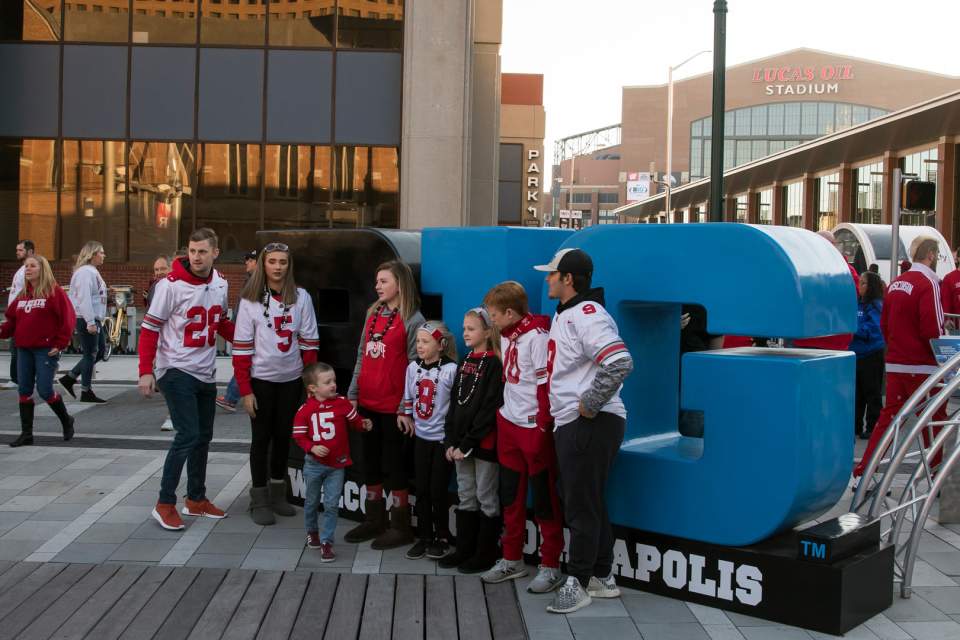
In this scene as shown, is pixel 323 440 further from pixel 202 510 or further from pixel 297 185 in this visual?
pixel 297 185

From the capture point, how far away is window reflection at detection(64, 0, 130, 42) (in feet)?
73.9

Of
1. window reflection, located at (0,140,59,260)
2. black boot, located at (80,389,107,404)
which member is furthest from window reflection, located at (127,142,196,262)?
black boot, located at (80,389,107,404)

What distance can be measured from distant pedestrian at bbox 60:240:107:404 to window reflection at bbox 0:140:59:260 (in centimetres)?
1095

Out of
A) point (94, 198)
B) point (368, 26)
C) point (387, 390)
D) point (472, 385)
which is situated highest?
point (368, 26)

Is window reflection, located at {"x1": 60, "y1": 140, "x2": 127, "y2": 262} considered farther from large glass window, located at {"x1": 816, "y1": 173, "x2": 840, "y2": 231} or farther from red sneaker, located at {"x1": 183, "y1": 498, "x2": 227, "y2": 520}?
large glass window, located at {"x1": 816, "y1": 173, "x2": 840, "y2": 231}

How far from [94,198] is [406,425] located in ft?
61.0

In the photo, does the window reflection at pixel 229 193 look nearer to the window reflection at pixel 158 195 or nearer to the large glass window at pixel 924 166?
the window reflection at pixel 158 195

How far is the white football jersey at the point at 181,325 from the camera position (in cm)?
695

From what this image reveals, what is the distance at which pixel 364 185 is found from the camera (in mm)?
23062

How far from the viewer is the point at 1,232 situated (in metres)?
22.8

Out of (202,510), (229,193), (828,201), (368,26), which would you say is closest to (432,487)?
(202,510)

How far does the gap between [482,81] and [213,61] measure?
759cm

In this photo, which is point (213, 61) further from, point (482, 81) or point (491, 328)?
point (491, 328)

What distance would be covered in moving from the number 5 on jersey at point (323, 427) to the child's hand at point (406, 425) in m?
0.42
